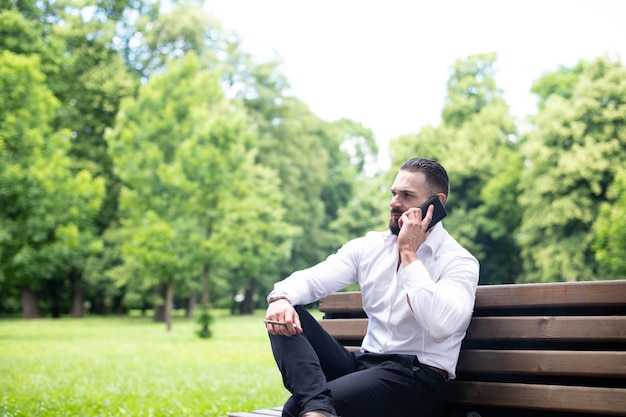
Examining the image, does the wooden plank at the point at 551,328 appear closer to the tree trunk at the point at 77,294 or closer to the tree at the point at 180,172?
the tree at the point at 180,172

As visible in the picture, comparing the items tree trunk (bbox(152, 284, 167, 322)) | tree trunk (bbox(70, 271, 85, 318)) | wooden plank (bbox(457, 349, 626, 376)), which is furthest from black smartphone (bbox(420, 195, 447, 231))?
tree trunk (bbox(70, 271, 85, 318))

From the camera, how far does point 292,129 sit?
42125 mm

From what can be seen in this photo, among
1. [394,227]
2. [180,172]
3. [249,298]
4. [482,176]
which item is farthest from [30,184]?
[249,298]

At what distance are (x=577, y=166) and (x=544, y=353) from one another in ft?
94.7

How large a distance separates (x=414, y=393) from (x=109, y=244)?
35.0m

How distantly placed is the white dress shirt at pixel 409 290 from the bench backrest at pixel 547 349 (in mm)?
132

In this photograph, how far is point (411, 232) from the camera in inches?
138

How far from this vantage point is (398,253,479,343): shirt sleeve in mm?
3287

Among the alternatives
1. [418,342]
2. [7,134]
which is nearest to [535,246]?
[7,134]

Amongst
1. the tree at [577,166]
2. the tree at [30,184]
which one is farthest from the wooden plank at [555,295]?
the tree at [577,166]

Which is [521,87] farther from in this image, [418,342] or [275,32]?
[418,342]

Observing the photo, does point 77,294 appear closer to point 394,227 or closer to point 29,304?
point 29,304

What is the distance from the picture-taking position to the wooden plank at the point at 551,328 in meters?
3.12

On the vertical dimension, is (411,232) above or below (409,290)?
above
